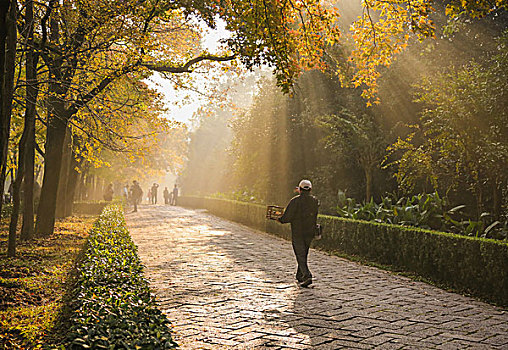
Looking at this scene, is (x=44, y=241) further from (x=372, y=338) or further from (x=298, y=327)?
(x=372, y=338)

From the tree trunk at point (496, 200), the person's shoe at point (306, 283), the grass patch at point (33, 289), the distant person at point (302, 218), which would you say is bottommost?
the grass patch at point (33, 289)

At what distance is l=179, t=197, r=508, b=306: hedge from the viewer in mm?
7859

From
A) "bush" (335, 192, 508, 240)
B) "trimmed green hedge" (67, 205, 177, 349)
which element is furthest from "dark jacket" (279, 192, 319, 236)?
"bush" (335, 192, 508, 240)

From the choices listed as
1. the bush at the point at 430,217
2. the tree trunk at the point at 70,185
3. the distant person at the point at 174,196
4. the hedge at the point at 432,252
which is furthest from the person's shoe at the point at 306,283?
the distant person at the point at 174,196

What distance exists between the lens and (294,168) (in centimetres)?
2394

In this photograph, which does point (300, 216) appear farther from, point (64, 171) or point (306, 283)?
point (64, 171)

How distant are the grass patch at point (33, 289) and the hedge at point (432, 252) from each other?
6.74 m

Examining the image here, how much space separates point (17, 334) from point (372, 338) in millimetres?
3811

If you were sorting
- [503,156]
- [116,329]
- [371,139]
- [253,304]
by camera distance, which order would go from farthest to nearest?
[371,139], [503,156], [253,304], [116,329]

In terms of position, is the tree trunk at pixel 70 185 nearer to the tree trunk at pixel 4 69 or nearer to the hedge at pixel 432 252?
the hedge at pixel 432 252

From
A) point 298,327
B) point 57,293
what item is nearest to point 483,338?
point 298,327

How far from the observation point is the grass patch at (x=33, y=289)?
481cm

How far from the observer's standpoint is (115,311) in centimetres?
395

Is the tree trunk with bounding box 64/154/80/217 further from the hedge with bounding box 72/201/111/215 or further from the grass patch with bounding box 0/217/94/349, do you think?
the grass patch with bounding box 0/217/94/349
